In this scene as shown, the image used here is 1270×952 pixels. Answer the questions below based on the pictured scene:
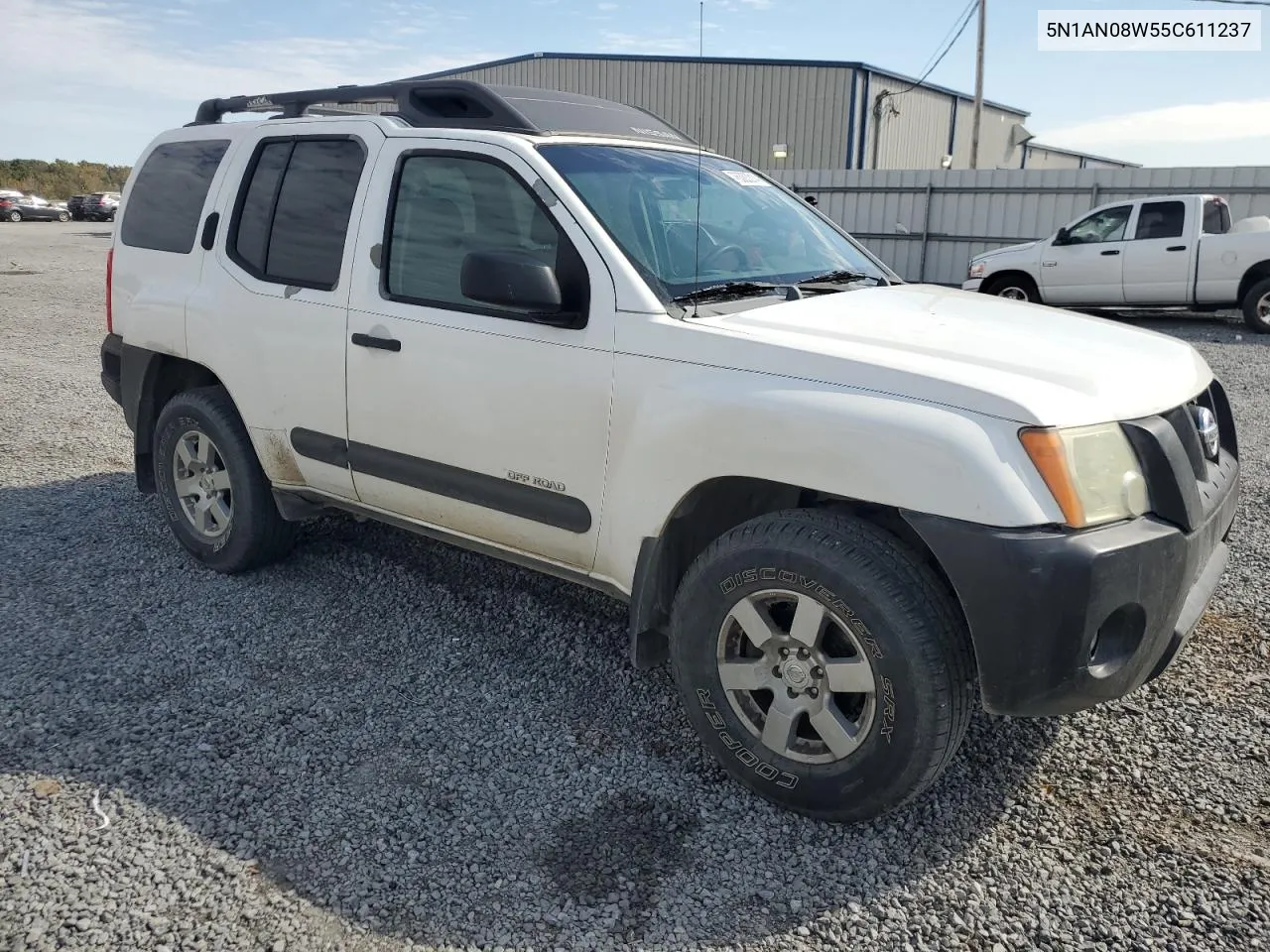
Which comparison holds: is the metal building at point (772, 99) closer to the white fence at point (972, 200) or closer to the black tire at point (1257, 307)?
the white fence at point (972, 200)

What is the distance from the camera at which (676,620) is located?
2.98 m

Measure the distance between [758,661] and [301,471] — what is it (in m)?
2.19

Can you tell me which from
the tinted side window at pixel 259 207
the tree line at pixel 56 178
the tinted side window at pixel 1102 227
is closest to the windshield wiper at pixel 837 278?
the tinted side window at pixel 259 207

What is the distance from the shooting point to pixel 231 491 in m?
4.39

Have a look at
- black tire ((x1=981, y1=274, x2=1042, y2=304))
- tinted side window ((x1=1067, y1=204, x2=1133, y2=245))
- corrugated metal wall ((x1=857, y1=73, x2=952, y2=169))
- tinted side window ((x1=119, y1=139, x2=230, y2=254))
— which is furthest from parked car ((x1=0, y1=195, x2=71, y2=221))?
tinted side window ((x1=119, y1=139, x2=230, y2=254))

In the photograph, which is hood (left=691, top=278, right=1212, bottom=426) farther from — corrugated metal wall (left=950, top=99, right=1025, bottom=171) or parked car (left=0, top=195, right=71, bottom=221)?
parked car (left=0, top=195, right=71, bottom=221)

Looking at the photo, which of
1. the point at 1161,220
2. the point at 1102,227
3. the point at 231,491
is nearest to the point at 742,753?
the point at 231,491

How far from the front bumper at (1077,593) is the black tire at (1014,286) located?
1260 cm

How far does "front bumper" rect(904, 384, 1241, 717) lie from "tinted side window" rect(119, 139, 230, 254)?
11.6ft

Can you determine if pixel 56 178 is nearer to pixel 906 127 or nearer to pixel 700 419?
pixel 906 127

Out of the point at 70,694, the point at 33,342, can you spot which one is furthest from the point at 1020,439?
the point at 33,342

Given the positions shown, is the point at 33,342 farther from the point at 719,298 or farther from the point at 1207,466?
the point at 1207,466

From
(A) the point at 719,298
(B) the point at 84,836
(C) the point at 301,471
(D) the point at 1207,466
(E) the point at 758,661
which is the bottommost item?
(B) the point at 84,836

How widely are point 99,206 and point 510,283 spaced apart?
47.5 meters
